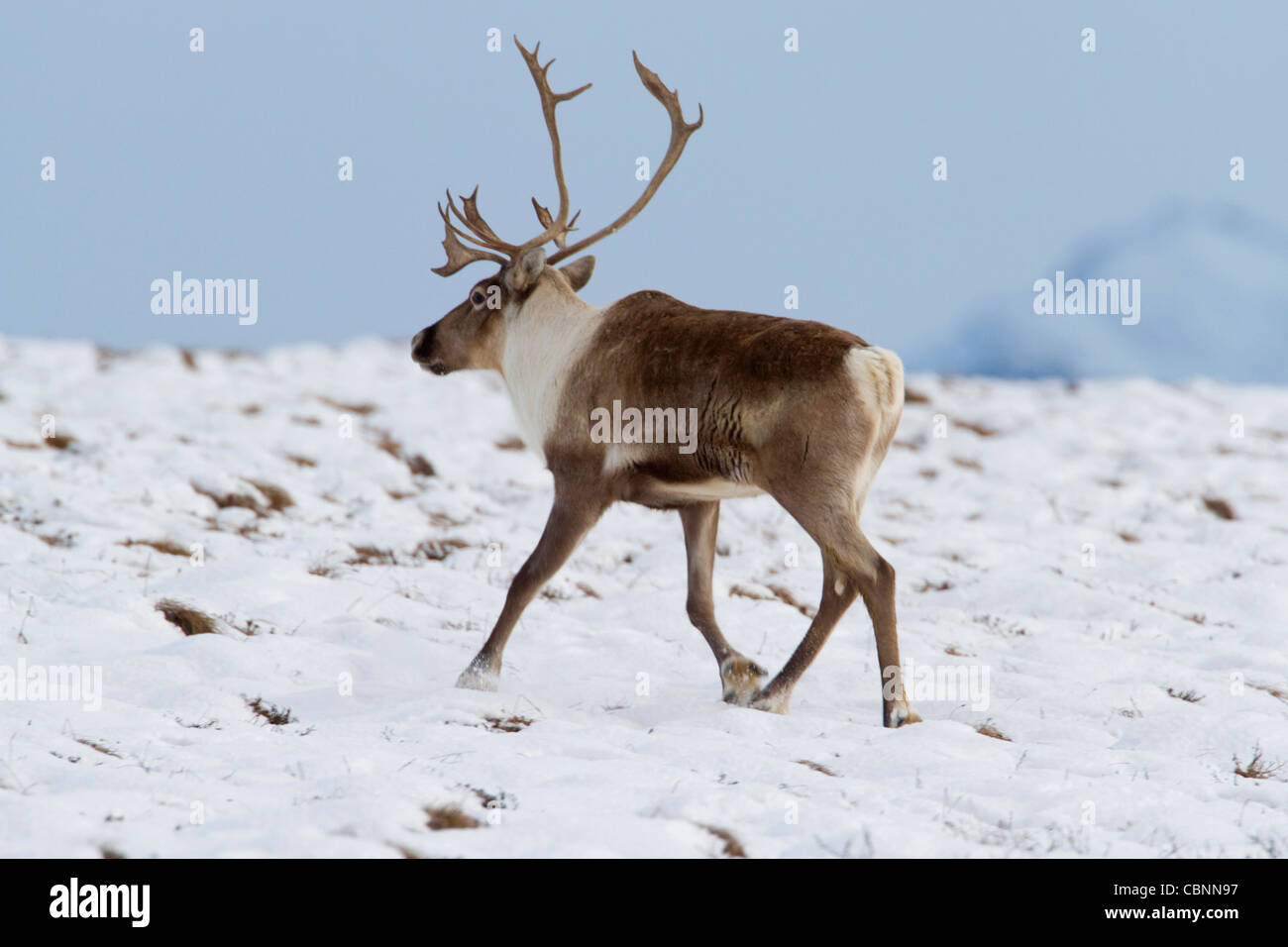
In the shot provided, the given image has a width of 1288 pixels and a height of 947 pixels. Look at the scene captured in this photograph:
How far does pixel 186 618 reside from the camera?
661 cm

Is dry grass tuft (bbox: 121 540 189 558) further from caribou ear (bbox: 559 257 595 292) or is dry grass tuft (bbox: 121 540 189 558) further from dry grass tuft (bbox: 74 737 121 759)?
dry grass tuft (bbox: 74 737 121 759)

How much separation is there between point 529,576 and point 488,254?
2.11 m

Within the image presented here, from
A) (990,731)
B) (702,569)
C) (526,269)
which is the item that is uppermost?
(526,269)

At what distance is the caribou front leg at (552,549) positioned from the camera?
19.4 ft

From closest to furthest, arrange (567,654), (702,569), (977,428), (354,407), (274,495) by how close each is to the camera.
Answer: (702,569) → (567,654) → (274,495) → (354,407) → (977,428)

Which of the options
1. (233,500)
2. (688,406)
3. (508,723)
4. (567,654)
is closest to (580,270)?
(688,406)

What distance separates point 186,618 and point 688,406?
300 centimetres

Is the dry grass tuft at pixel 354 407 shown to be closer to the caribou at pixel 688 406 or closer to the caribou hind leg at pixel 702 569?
the caribou at pixel 688 406

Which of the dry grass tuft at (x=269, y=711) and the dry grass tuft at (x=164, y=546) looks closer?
the dry grass tuft at (x=269, y=711)

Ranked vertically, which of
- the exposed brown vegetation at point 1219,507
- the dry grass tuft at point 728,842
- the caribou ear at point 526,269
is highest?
the caribou ear at point 526,269

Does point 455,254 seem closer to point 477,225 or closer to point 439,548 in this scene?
point 477,225

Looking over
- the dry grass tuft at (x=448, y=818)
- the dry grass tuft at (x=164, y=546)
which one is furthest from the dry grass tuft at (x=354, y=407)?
the dry grass tuft at (x=448, y=818)

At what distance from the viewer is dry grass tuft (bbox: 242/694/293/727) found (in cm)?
517

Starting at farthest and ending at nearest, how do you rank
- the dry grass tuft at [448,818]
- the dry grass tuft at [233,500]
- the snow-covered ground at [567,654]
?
the dry grass tuft at [233,500] → the snow-covered ground at [567,654] → the dry grass tuft at [448,818]
